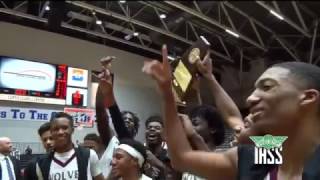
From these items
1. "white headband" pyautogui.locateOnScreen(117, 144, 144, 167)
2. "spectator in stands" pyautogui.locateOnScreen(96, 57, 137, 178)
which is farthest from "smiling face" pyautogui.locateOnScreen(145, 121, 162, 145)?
"white headband" pyautogui.locateOnScreen(117, 144, 144, 167)

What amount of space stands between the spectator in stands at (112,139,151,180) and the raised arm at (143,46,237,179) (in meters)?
0.75

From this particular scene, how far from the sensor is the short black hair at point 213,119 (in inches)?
54.2

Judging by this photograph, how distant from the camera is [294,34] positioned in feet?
3.72

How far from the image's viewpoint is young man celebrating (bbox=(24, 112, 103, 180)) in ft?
5.36

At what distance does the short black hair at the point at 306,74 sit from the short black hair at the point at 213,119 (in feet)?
2.18

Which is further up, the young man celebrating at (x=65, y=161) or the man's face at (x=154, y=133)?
the man's face at (x=154, y=133)

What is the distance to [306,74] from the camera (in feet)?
2.31

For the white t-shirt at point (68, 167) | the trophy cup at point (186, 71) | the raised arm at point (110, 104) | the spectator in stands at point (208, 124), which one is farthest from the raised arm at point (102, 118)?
the trophy cup at point (186, 71)

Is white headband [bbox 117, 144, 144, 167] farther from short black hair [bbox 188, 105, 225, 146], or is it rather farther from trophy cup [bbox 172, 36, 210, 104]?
trophy cup [bbox 172, 36, 210, 104]

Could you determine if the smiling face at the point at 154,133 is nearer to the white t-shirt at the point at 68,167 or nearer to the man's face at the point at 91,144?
the white t-shirt at the point at 68,167

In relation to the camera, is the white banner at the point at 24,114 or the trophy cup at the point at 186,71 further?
the white banner at the point at 24,114

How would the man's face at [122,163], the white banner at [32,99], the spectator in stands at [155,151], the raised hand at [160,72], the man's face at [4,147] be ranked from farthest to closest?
1. the white banner at [32,99]
2. the man's face at [4,147]
3. the spectator in stands at [155,151]
4. the man's face at [122,163]
5. the raised hand at [160,72]

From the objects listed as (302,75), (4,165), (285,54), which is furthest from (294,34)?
(4,165)

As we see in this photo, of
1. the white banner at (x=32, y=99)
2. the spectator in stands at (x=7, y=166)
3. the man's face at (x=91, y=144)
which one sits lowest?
the spectator in stands at (x=7, y=166)
